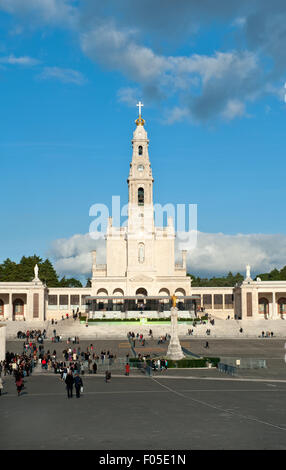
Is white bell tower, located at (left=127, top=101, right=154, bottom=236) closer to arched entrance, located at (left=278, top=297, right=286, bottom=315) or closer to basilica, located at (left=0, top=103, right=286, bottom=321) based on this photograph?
basilica, located at (left=0, top=103, right=286, bottom=321)

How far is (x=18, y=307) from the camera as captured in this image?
319 ft

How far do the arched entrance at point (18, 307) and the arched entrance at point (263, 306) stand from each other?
1607 inches

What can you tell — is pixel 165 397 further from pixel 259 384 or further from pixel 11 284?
pixel 11 284

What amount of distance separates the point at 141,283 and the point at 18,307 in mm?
21492

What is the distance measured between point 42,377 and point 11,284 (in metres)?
54.6

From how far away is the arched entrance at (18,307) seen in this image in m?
97.0

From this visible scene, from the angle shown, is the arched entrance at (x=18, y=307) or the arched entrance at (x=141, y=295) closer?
the arched entrance at (x=141, y=295)

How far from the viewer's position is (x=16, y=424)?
63.1 ft

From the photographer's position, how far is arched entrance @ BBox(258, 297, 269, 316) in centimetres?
9838

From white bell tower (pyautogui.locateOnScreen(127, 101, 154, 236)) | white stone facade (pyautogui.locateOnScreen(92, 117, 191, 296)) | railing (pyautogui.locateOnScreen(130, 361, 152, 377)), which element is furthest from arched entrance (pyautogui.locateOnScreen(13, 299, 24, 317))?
railing (pyautogui.locateOnScreen(130, 361, 152, 377))

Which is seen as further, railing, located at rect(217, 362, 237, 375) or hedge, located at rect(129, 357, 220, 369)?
hedge, located at rect(129, 357, 220, 369)

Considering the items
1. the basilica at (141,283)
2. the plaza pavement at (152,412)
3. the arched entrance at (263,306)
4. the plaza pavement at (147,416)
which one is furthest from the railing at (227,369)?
the arched entrance at (263,306)

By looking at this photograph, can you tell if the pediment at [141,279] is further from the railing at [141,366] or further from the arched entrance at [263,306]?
the railing at [141,366]
